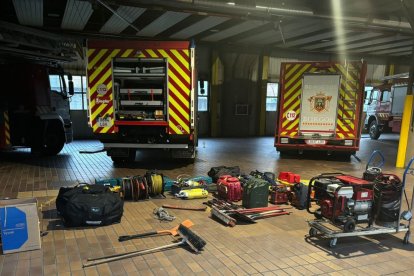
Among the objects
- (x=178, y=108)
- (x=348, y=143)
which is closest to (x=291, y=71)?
(x=348, y=143)

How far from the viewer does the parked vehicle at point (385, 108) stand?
14.6m

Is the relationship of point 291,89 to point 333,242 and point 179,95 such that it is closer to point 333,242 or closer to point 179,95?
point 179,95

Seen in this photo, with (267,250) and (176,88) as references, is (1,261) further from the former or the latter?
(176,88)

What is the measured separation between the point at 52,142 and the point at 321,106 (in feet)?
27.2

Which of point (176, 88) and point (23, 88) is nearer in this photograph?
point (176, 88)

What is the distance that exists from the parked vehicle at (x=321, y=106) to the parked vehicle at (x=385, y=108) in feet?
21.5

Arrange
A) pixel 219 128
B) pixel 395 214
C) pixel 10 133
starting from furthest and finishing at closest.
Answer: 1. pixel 219 128
2. pixel 10 133
3. pixel 395 214

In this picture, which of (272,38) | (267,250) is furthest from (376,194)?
(272,38)

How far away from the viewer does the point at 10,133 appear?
29.8 ft

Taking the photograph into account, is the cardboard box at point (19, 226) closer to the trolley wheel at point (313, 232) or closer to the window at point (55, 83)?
the trolley wheel at point (313, 232)

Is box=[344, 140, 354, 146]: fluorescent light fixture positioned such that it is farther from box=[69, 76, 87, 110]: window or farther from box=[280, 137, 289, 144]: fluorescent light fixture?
box=[69, 76, 87, 110]: window

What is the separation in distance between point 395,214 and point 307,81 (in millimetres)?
6186

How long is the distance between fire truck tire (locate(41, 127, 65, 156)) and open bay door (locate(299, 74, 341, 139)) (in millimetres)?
7488

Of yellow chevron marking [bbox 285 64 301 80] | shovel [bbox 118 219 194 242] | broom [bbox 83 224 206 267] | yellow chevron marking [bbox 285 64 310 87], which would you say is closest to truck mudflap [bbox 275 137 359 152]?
yellow chevron marking [bbox 285 64 310 87]
